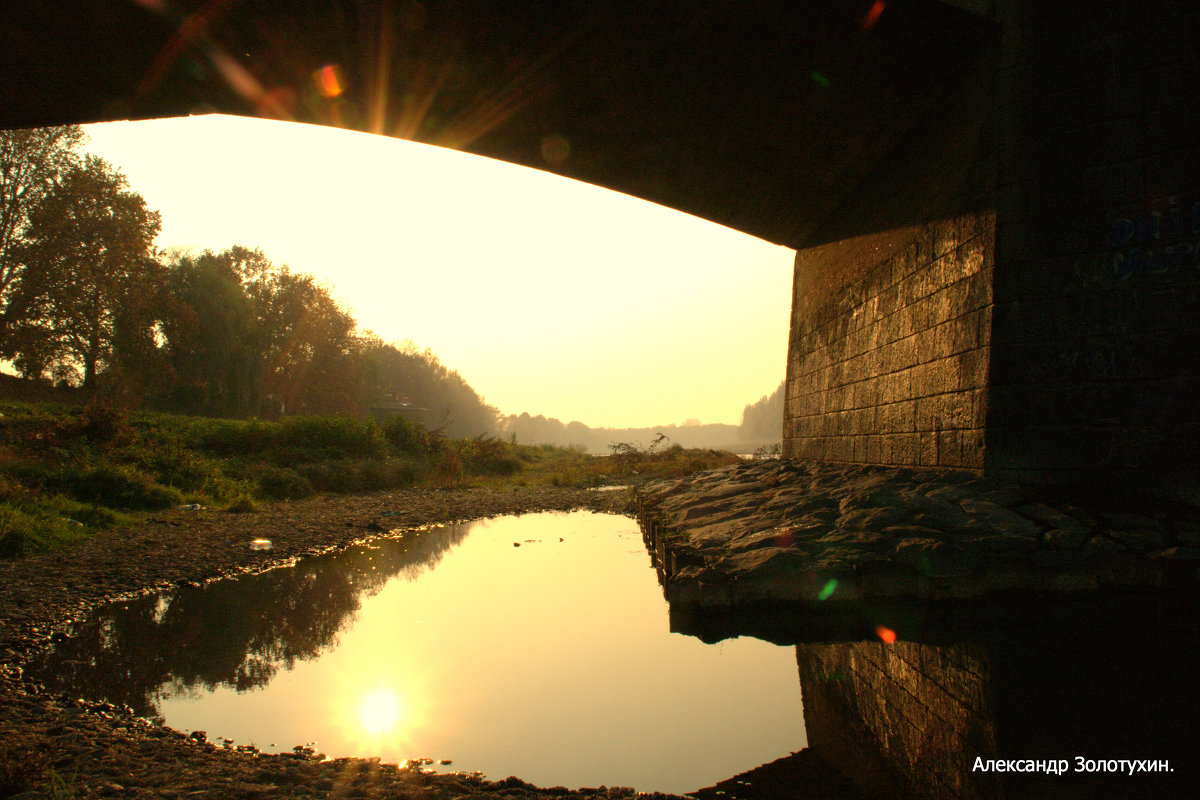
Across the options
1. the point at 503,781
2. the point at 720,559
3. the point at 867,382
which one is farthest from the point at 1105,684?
the point at 867,382

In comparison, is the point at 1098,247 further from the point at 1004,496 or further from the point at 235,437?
the point at 235,437

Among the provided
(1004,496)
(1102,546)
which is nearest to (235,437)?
(1004,496)

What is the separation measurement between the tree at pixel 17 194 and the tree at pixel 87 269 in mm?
229

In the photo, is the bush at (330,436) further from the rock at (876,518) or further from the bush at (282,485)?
the rock at (876,518)

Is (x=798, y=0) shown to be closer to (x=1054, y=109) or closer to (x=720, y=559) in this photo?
(x=1054, y=109)

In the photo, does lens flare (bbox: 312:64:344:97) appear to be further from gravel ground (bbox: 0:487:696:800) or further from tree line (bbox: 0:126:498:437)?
tree line (bbox: 0:126:498:437)

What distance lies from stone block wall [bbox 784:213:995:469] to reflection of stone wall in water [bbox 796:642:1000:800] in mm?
2254

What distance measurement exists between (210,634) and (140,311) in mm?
28874

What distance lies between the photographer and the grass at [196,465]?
26.7 ft

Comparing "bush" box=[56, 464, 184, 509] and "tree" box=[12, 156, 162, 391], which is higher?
"tree" box=[12, 156, 162, 391]

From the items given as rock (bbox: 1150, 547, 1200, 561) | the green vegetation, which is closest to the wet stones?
rock (bbox: 1150, 547, 1200, 561)

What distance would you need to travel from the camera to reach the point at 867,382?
293 inches

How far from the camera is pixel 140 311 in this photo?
2727 centimetres

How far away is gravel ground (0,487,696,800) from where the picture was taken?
2215 millimetres
